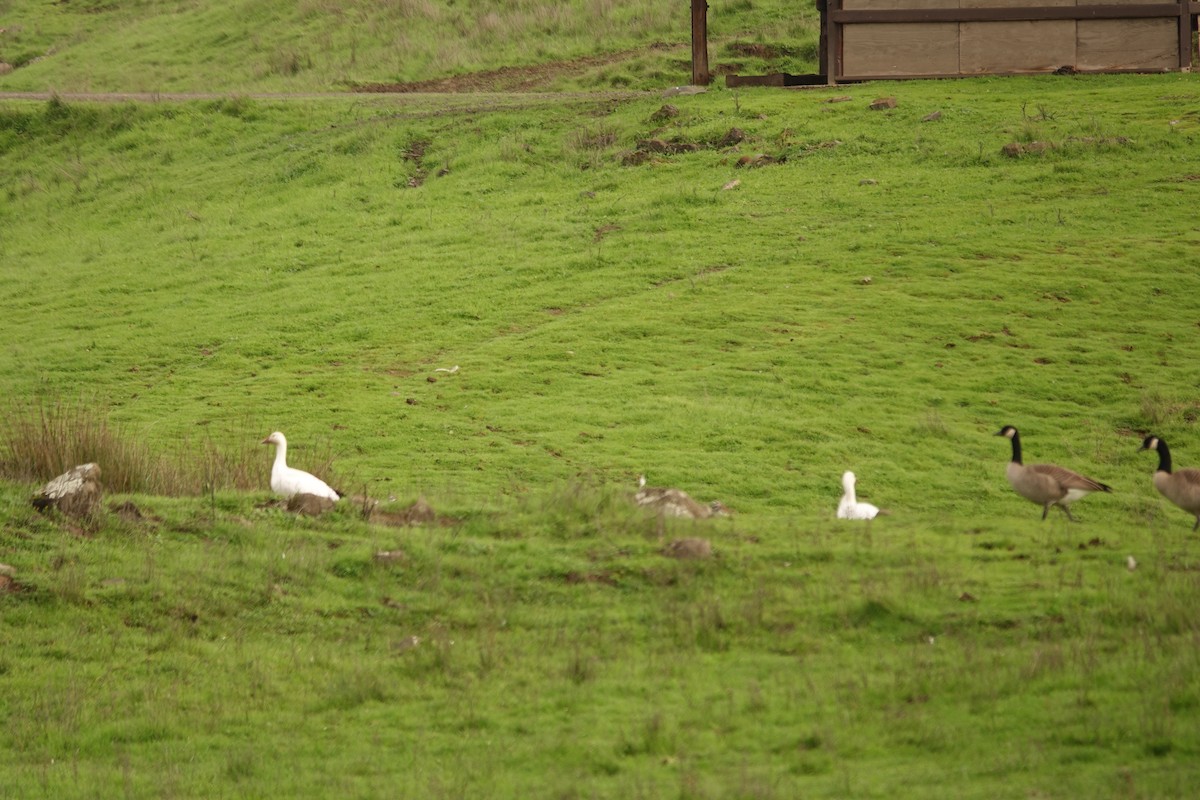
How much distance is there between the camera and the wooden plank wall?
30250 millimetres

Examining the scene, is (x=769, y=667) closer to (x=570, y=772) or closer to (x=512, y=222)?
(x=570, y=772)

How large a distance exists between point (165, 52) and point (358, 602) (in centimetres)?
4063

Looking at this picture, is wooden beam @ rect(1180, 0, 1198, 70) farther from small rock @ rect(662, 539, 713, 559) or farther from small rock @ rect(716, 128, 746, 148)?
small rock @ rect(662, 539, 713, 559)

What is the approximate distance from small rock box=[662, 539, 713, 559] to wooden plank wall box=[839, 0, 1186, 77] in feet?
72.1

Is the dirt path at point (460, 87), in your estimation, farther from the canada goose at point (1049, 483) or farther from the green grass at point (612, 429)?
the canada goose at point (1049, 483)

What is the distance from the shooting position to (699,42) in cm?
3228

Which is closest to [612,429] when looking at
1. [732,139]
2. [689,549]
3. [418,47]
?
[689,549]

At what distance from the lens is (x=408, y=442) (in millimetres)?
16438

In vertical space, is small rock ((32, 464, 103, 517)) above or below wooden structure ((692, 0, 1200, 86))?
below

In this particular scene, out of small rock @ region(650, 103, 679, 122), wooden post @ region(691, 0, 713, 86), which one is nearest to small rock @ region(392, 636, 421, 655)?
small rock @ region(650, 103, 679, 122)

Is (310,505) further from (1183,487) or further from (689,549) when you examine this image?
(1183,487)

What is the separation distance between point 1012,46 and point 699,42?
23.6 feet

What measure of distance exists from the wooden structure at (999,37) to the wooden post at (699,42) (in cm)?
311

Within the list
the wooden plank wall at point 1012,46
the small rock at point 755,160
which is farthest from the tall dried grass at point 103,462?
the wooden plank wall at point 1012,46
